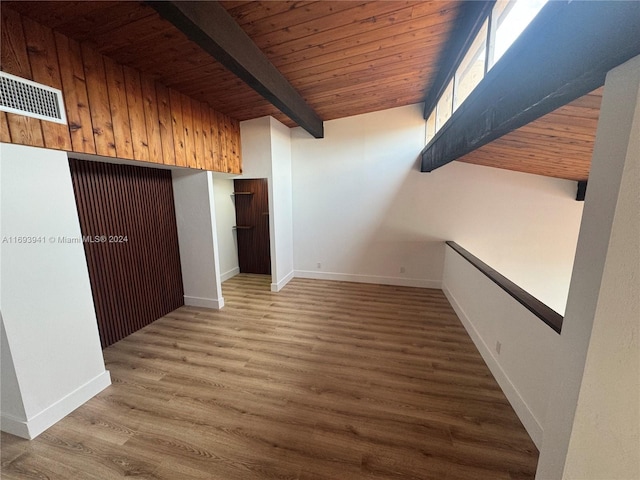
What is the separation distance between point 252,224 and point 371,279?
2582 mm

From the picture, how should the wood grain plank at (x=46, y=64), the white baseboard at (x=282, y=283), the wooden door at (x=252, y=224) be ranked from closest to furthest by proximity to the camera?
the wood grain plank at (x=46, y=64), the white baseboard at (x=282, y=283), the wooden door at (x=252, y=224)

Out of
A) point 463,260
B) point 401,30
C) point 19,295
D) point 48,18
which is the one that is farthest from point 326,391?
point 48,18

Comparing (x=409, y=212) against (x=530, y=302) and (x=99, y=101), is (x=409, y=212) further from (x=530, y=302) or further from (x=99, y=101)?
A: (x=99, y=101)

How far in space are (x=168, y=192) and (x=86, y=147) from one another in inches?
62.7

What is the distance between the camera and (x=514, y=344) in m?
1.94

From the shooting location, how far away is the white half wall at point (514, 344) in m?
1.57

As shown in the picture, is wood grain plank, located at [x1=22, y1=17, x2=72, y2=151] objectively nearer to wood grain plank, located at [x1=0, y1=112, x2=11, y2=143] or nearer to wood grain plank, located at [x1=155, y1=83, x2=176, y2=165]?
wood grain plank, located at [x1=0, y1=112, x2=11, y2=143]

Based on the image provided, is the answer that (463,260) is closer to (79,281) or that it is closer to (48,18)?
(79,281)

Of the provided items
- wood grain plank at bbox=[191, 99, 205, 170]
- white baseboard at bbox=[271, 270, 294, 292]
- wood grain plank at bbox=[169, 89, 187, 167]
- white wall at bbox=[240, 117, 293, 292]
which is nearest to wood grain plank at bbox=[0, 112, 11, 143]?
wood grain plank at bbox=[169, 89, 187, 167]

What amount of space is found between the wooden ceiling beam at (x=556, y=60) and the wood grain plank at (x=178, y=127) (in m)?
2.81

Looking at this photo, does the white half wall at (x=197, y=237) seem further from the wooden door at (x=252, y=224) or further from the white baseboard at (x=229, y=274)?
the wooden door at (x=252, y=224)

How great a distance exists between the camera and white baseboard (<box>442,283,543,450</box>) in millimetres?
1607

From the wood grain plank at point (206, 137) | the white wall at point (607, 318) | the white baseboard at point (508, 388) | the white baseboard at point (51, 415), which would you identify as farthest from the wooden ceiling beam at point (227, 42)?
the white baseboard at point (508, 388)

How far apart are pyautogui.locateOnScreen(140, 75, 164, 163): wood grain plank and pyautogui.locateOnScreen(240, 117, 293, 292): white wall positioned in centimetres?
149
